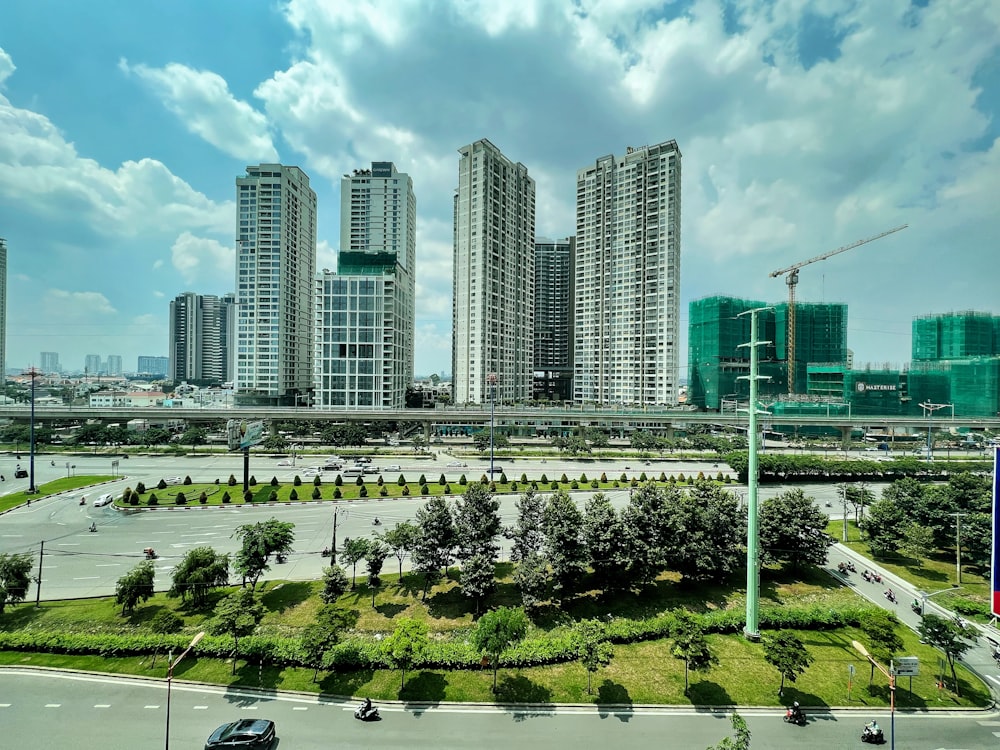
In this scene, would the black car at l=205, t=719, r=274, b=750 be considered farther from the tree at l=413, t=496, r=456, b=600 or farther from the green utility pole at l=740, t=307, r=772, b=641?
the green utility pole at l=740, t=307, r=772, b=641

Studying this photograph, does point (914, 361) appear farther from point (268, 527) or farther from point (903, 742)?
point (268, 527)

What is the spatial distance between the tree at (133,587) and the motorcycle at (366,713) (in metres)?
13.0

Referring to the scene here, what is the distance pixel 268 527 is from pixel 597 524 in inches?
677

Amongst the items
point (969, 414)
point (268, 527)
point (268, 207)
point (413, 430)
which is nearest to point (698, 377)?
point (969, 414)

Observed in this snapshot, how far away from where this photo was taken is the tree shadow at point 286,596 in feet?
66.8

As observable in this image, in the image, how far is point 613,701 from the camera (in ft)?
48.6

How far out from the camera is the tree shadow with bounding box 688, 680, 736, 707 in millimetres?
14844

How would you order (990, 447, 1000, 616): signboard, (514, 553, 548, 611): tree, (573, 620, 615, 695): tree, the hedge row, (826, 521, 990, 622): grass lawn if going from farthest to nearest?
(826, 521, 990, 622): grass lawn → (514, 553, 548, 611): tree → the hedge row → (573, 620, 615, 695): tree → (990, 447, 1000, 616): signboard

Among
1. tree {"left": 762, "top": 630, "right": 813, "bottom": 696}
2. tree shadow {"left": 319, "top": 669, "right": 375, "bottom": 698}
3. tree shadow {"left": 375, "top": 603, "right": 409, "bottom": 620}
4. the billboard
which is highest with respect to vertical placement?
the billboard

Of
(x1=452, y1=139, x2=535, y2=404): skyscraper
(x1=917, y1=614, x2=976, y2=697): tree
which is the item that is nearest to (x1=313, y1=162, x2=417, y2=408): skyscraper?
(x1=452, y1=139, x2=535, y2=404): skyscraper

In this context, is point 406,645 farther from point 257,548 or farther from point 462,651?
point 257,548

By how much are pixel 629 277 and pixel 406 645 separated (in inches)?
3759

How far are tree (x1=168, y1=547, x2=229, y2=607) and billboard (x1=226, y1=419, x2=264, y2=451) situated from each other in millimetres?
18850

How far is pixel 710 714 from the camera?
14.4 m
